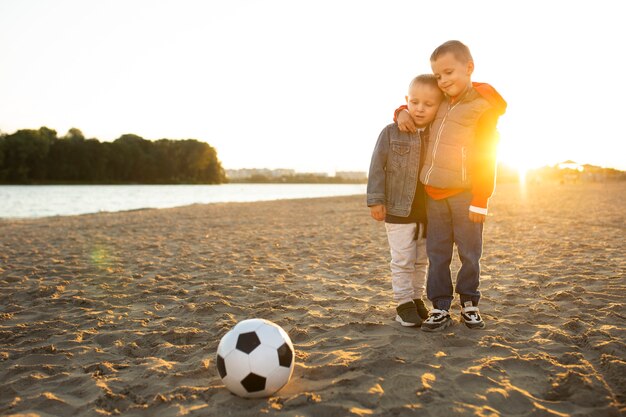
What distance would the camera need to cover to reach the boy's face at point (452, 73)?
339 centimetres

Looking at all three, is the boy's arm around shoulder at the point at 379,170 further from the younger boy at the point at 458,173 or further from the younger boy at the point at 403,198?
the younger boy at the point at 458,173

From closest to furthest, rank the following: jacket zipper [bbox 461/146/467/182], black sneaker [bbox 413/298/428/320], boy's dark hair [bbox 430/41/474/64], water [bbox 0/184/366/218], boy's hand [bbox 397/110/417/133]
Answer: boy's dark hair [bbox 430/41/474/64], jacket zipper [bbox 461/146/467/182], boy's hand [bbox 397/110/417/133], black sneaker [bbox 413/298/428/320], water [bbox 0/184/366/218]

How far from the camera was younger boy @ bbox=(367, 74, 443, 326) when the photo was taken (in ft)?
12.4

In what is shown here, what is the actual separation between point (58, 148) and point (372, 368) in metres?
78.9

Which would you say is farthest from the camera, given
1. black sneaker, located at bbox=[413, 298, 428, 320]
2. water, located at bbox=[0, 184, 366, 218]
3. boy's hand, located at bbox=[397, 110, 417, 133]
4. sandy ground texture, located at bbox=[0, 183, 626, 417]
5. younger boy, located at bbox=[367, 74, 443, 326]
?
water, located at bbox=[0, 184, 366, 218]

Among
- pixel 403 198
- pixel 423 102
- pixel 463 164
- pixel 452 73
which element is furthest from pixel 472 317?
pixel 452 73

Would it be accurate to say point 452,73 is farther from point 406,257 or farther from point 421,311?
point 421,311

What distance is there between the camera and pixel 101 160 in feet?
242

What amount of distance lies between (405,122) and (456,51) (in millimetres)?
661

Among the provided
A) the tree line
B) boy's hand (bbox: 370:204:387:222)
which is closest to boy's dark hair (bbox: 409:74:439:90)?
boy's hand (bbox: 370:204:387:222)

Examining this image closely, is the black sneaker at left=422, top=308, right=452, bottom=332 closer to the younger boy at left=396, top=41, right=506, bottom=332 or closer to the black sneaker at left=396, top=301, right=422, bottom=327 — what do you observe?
the younger boy at left=396, top=41, right=506, bottom=332

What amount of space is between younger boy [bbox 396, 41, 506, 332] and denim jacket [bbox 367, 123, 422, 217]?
10 cm

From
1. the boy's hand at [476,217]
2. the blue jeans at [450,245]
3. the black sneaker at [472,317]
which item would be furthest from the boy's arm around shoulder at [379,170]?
the black sneaker at [472,317]

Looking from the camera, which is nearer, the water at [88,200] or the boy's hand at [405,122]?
the boy's hand at [405,122]
